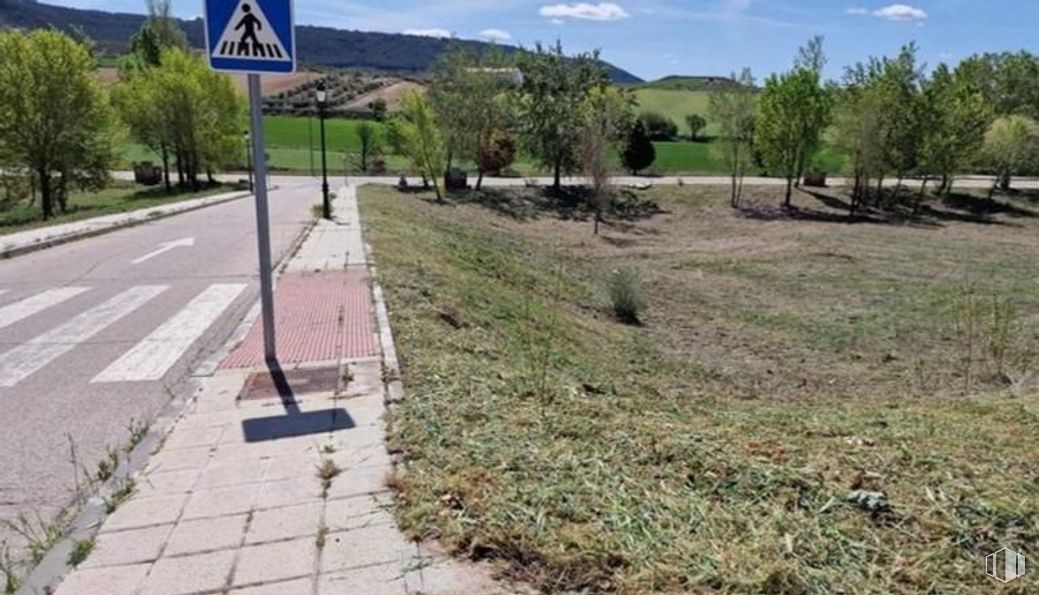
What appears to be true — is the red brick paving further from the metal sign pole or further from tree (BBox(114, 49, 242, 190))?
tree (BBox(114, 49, 242, 190))

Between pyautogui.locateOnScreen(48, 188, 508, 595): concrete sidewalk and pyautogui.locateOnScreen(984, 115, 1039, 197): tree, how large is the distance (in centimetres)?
4662

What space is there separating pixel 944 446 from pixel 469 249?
13.8m

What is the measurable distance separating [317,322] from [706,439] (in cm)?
513

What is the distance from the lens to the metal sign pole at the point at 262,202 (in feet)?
18.9

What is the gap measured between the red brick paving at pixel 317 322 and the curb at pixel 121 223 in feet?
23.5

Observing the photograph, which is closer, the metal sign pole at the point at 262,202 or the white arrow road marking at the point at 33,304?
the metal sign pole at the point at 262,202

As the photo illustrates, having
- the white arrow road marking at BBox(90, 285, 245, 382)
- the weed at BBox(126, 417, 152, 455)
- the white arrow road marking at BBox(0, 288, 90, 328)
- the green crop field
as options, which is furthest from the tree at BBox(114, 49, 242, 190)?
the green crop field

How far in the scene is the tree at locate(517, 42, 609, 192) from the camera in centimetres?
3869

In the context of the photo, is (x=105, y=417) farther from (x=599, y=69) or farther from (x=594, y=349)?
(x=599, y=69)

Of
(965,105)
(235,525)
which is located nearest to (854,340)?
(235,525)

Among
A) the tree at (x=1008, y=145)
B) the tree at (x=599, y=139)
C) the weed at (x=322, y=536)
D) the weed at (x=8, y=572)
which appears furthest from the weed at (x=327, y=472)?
the tree at (x=1008, y=145)

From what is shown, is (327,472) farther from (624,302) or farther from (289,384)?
(624,302)

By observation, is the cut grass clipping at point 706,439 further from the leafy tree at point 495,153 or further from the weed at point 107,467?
the leafy tree at point 495,153

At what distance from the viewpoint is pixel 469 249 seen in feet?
57.4
